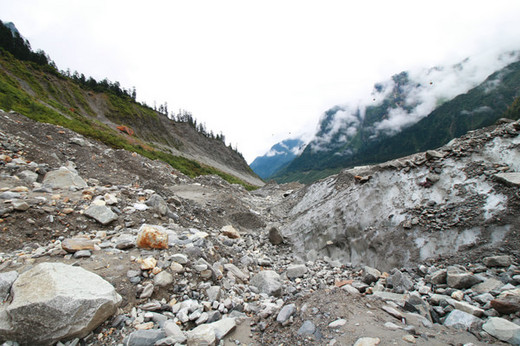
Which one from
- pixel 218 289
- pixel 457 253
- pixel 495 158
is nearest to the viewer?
pixel 218 289

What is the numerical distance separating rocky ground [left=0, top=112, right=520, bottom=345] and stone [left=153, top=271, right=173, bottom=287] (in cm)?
2

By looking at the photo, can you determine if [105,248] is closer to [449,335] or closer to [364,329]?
[364,329]

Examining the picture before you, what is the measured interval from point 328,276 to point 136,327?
5.35 meters

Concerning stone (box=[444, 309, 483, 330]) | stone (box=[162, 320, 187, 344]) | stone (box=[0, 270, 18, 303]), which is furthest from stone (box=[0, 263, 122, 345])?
stone (box=[444, 309, 483, 330])

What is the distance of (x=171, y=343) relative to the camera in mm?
3475

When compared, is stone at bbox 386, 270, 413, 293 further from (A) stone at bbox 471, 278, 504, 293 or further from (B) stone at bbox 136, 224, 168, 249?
(B) stone at bbox 136, 224, 168, 249

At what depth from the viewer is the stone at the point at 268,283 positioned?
19.5 feet

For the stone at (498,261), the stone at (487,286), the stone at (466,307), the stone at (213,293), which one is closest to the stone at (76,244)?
the stone at (213,293)

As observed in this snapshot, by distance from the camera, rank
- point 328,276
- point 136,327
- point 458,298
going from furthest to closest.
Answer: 1. point 328,276
2. point 458,298
3. point 136,327

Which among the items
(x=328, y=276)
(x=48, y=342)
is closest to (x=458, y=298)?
(x=328, y=276)

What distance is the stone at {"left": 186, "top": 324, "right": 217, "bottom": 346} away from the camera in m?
3.55

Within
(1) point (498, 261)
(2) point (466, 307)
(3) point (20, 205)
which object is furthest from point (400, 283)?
(3) point (20, 205)

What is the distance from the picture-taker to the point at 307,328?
12.0 ft

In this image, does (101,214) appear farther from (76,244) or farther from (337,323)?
(337,323)
